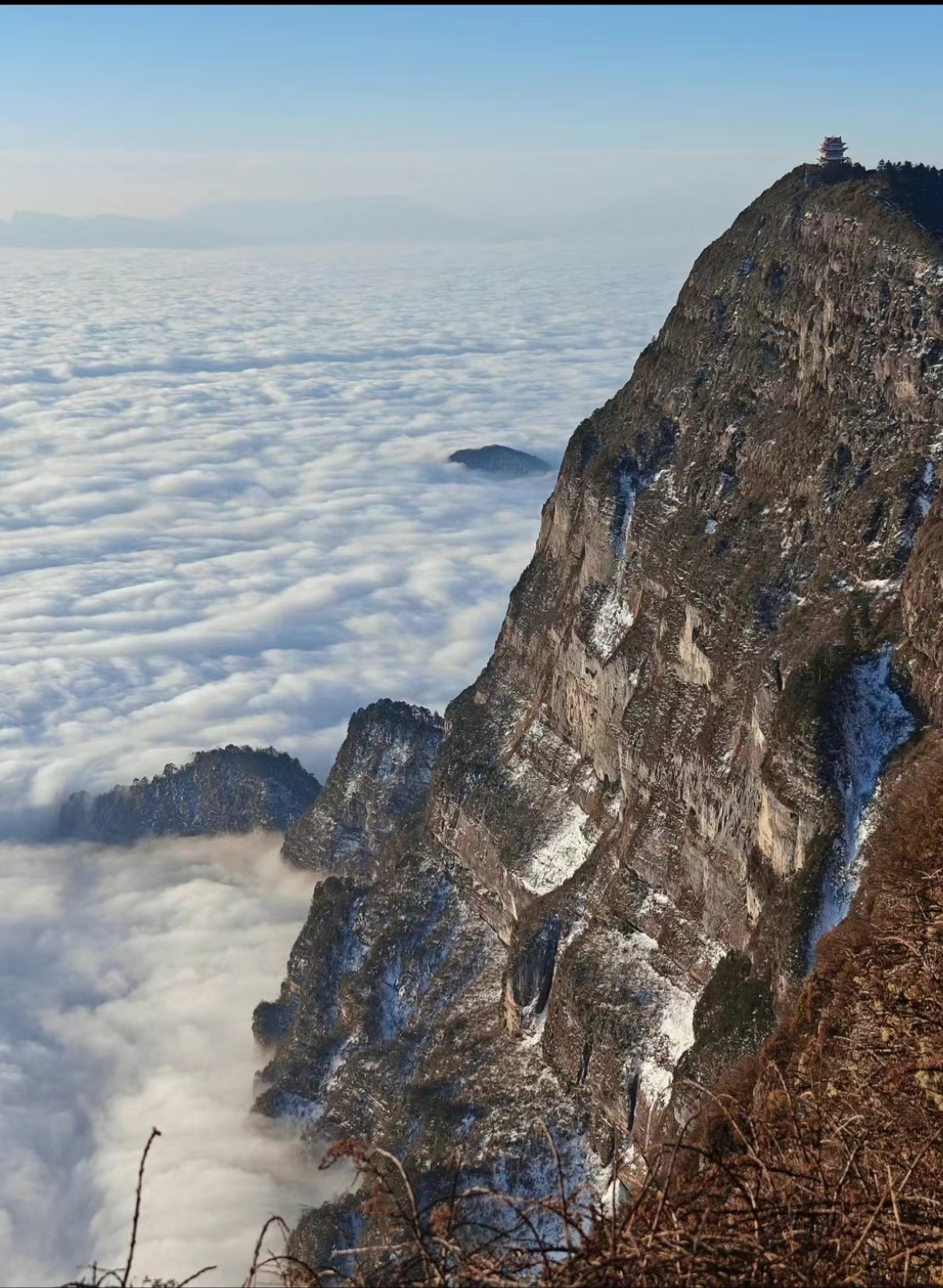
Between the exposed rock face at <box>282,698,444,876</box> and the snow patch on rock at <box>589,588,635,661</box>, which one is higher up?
the snow patch on rock at <box>589,588,635,661</box>

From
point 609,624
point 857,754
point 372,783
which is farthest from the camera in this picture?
point 372,783

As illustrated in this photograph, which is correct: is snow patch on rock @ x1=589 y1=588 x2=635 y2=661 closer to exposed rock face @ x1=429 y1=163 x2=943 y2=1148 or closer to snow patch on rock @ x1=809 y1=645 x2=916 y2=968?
exposed rock face @ x1=429 y1=163 x2=943 y2=1148

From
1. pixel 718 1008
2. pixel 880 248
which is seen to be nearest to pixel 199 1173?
pixel 718 1008

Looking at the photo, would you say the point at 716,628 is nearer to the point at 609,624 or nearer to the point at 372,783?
the point at 609,624

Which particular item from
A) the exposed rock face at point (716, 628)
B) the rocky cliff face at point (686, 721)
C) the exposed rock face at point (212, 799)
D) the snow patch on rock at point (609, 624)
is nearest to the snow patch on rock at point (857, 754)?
the rocky cliff face at point (686, 721)

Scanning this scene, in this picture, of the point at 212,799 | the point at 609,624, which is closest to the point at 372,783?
the point at 609,624

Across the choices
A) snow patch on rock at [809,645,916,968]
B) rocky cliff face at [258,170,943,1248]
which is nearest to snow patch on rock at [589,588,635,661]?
rocky cliff face at [258,170,943,1248]
